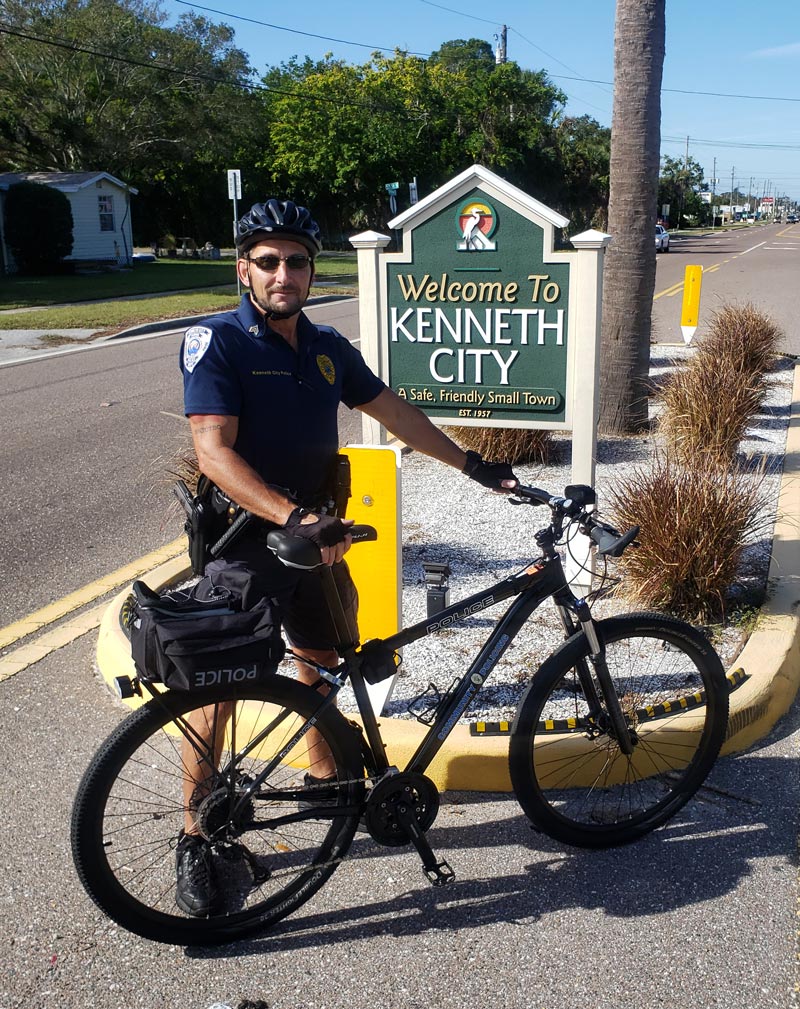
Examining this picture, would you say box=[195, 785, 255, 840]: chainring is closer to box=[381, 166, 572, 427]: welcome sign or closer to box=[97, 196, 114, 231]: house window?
box=[381, 166, 572, 427]: welcome sign

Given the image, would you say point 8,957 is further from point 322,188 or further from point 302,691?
point 322,188

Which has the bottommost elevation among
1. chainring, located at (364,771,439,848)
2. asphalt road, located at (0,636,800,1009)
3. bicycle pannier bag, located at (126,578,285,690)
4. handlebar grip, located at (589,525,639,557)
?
asphalt road, located at (0,636,800,1009)

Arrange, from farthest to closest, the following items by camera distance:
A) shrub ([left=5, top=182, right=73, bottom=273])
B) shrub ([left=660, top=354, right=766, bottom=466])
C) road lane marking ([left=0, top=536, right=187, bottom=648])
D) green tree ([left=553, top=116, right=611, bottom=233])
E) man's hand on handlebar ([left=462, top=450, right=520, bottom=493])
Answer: green tree ([left=553, top=116, right=611, bottom=233])
shrub ([left=5, top=182, right=73, bottom=273])
shrub ([left=660, top=354, right=766, bottom=466])
road lane marking ([left=0, top=536, right=187, bottom=648])
man's hand on handlebar ([left=462, top=450, right=520, bottom=493])

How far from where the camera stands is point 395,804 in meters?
2.92

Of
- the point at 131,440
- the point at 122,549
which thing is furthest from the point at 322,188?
the point at 122,549

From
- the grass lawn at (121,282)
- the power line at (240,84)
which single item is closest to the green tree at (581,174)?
the power line at (240,84)

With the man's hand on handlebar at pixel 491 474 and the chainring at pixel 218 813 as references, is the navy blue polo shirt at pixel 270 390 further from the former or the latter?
the chainring at pixel 218 813

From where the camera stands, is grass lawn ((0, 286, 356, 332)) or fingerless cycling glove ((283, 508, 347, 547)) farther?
grass lawn ((0, 286, 356, 332))

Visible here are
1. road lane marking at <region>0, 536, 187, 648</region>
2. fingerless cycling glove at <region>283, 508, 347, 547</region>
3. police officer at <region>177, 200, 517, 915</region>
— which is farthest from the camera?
road lane marking at <region>0, 536, 187, 648</region>

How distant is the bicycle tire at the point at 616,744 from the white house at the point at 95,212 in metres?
34.2

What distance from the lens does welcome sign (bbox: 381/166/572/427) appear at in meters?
4.78

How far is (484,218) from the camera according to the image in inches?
190

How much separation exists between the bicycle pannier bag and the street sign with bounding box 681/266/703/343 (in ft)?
31.8

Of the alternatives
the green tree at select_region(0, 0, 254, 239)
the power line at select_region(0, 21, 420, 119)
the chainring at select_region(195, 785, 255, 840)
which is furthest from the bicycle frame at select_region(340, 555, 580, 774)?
the power line at select_region(0, 21, 420, 119)
